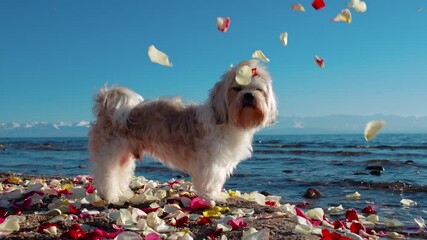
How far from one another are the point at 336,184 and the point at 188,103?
533 centimetres

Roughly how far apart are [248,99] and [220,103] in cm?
40

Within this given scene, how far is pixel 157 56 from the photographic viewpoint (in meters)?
4.86

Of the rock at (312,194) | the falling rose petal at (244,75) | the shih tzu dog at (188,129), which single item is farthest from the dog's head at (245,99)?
the rock at (312,194)

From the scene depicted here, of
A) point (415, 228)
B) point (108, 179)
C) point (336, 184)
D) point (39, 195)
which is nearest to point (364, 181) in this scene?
point (336, 184)

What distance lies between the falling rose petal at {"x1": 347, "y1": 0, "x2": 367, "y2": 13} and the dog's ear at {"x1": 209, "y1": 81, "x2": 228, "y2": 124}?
2.04 metres

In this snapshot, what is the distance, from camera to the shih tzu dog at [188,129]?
19.8 ft

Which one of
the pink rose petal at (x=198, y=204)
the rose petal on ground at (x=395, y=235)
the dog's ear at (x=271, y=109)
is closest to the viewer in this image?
the rose petal on ground at (x=395, y=235)

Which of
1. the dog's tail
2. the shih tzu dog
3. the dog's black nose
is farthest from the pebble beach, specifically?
the dog's black nose

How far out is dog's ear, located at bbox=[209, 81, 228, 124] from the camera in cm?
607

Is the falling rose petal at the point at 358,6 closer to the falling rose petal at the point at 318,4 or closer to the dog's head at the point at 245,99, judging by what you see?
the falling rose petal at the point at 318,4

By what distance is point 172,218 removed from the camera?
509cm

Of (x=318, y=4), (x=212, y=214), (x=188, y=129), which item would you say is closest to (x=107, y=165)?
(x=188, y=129)

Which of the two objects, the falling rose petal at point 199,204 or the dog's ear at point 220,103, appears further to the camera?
the dog's ear at point 220,103

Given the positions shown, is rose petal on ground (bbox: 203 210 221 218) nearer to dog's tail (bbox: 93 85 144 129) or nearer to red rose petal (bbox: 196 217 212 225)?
red rose petal (bbox: 196 217 212 225)
